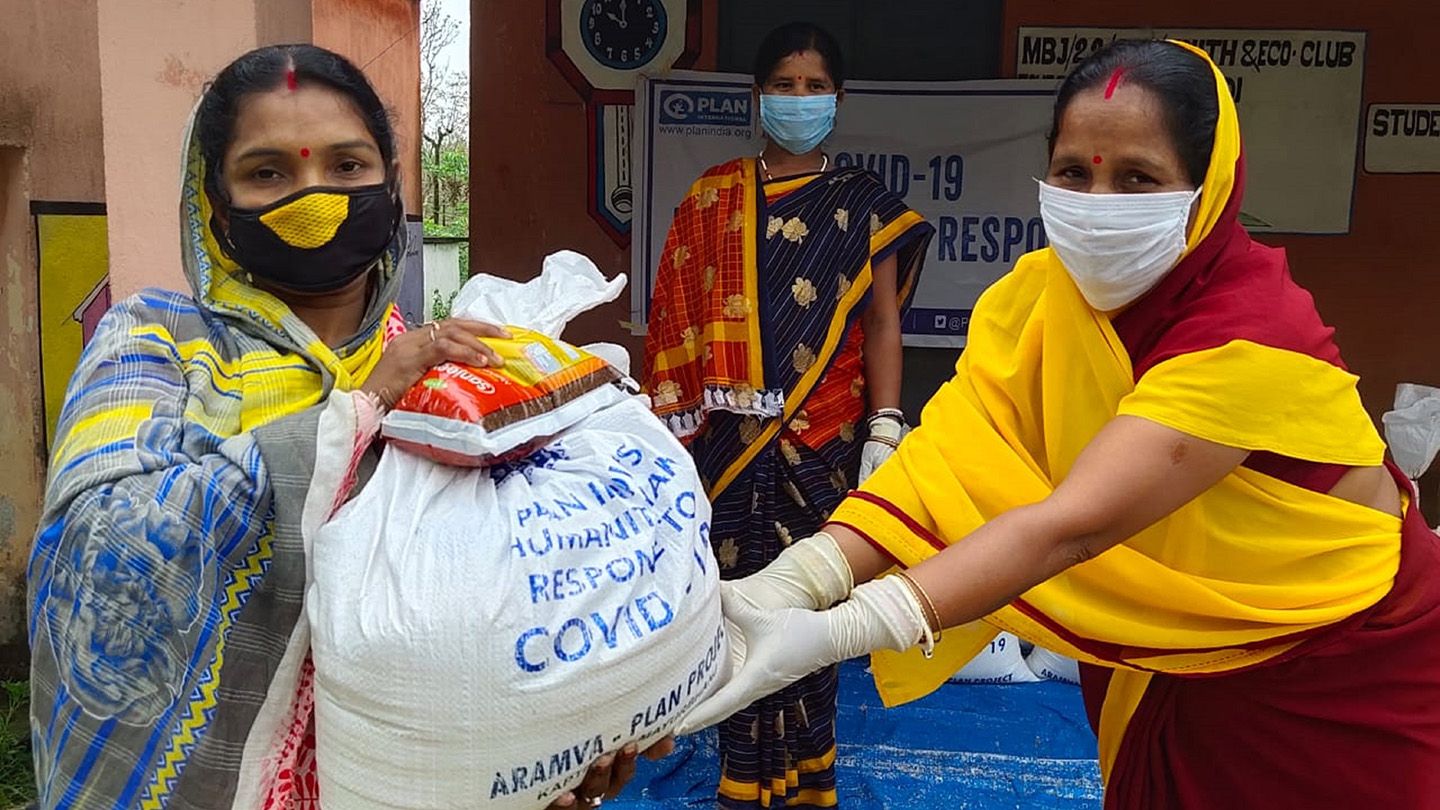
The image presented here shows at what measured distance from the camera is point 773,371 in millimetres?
3160

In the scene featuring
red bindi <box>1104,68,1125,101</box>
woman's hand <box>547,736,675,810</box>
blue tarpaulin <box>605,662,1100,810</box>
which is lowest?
blue tarpaulin <box>605,662,1100,810</box>

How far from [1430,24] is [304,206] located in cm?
469

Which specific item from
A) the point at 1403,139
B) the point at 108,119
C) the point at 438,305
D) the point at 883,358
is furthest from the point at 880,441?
the point at 438,305

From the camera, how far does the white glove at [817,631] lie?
1.51 metres

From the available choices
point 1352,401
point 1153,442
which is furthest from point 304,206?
point 1352,401

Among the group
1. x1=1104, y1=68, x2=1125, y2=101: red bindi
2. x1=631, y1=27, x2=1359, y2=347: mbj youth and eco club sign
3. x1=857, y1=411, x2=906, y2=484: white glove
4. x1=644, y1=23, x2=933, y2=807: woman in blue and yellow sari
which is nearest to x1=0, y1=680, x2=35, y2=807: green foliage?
x1=644, y1=23, x2=933, y2=807: woman in blue and yellow sari

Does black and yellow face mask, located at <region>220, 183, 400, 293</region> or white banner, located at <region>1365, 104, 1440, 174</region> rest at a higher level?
white banner, located at <region>1365, 104, 1440, 174</region>

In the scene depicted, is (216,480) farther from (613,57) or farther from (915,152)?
(915,152)

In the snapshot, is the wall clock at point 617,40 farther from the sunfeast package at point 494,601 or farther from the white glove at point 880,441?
the sunfeast package at point 494,601

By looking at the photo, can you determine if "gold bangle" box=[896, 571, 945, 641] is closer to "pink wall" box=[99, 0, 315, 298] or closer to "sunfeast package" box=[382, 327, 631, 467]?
"sunfeast package" box=[382, 327, 631, 467]

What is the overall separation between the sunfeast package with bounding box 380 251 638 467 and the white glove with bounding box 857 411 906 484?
1.69 m

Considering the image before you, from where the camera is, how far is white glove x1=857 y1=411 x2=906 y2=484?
3.18 meters

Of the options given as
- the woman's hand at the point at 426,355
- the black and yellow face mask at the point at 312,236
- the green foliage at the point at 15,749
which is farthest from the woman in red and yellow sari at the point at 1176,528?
the green foliage at the point at 15,749

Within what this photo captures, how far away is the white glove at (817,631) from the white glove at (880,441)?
160 centimetres
